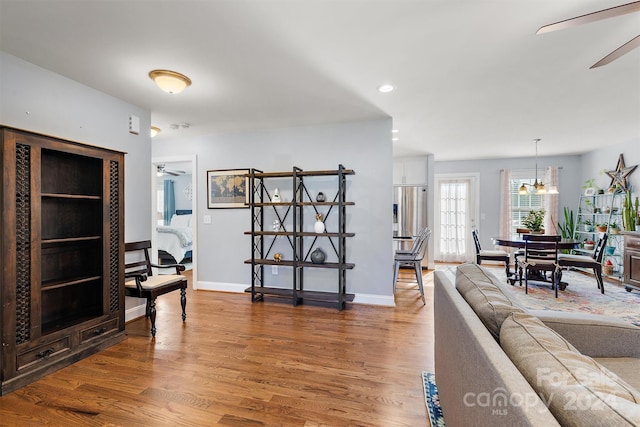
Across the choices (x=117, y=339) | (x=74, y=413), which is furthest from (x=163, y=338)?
(x=74, y=413)

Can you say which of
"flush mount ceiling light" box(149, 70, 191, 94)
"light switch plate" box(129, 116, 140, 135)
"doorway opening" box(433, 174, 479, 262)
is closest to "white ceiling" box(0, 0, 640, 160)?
"flush mount ceiling light" box(149, 70, 191, 94)

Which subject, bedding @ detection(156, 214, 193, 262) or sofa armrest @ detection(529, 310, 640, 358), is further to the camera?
bedding @ detection(156, 214, 193, 262)

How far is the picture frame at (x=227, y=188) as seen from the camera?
4547 millimetres

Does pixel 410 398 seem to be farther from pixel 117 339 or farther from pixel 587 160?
pixel 587 160

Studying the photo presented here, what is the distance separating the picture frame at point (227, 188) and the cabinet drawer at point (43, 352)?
2.53 m

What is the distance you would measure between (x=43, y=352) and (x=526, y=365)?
3.05m

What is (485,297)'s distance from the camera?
143 cm

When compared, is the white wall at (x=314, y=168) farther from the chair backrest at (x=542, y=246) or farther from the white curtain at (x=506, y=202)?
the white curtain at (x=506, y=202)

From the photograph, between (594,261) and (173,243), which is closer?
(594,261)

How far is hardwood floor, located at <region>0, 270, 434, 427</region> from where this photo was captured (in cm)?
182

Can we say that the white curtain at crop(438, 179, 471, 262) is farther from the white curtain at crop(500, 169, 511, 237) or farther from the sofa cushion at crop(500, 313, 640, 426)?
the sofa cushion at crop(500, 313, 640, 426)

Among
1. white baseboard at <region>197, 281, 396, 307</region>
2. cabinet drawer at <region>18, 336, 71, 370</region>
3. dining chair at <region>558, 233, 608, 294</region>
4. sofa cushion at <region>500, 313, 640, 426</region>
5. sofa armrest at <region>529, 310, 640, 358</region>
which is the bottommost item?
white baseboard at <region>197, 281, 396, 307</region>

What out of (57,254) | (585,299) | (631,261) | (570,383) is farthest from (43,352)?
(631,261)

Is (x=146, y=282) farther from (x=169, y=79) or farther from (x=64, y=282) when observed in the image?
(x=169, y=79)
